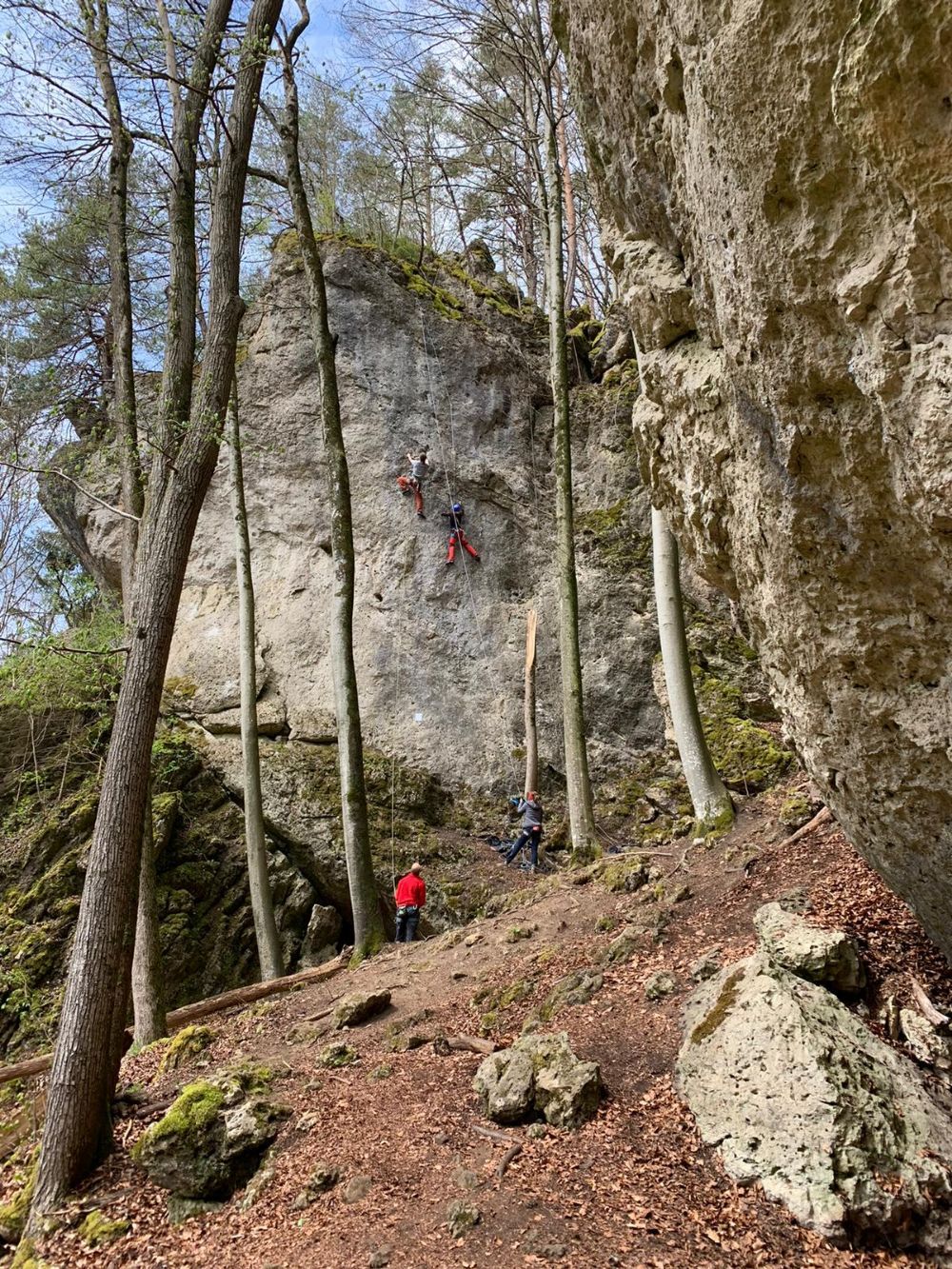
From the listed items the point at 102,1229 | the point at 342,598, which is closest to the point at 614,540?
the point at 342,598

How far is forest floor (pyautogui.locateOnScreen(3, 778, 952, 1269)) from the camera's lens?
332 centimetres

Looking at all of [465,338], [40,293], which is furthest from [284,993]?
[465,338]

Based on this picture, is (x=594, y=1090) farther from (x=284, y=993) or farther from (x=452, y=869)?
(x=452, y=869)

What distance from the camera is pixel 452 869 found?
13.2m

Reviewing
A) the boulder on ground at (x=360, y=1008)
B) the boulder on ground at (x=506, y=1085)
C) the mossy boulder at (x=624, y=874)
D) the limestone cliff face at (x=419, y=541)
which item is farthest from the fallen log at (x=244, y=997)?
the limestone cliff face at (x=419, y=541)

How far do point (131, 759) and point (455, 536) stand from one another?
486 inches

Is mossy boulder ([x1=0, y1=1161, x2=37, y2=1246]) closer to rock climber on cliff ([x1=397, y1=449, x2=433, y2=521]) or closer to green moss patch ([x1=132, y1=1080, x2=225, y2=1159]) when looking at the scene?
green moss patch ([x1=132, y1=1080, x2=225, y2=1159])

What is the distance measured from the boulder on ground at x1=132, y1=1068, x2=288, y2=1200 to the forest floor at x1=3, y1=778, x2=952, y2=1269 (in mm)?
168

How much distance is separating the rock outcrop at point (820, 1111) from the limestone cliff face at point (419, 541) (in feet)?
36.9

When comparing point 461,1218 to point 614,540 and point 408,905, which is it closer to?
point 408,905

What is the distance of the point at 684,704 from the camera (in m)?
8.36

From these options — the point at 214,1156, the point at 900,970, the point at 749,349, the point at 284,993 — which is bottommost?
the point at 284,993

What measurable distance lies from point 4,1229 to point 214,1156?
5.04 ft

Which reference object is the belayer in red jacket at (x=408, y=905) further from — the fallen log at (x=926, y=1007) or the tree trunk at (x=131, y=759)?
the fallen log at (x=926, y=1007)
